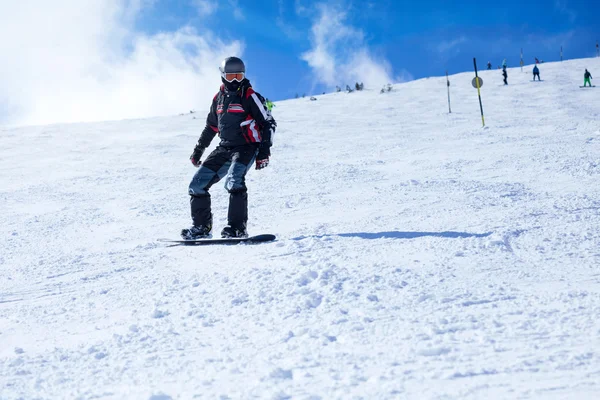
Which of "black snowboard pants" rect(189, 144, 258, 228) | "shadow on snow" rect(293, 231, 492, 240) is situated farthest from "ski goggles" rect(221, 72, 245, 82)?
"shadow on snow" rect(293, 231, 492, 240)

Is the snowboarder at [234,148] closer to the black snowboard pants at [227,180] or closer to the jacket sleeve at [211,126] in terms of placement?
the black snowboard pants at [227,180]

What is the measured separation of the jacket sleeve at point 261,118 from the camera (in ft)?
16.5

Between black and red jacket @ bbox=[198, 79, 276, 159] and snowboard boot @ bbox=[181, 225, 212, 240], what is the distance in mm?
917

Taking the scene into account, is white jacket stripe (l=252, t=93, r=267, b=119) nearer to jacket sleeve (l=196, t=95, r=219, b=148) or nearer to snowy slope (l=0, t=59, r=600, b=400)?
jacket sleeve (l=196, t=95, r=219, b=148)

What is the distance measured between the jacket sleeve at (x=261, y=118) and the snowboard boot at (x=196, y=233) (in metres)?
0.95

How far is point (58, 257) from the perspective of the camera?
496 centimetres

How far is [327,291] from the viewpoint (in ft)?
9.96

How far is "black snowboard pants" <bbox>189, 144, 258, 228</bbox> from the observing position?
4977 mm

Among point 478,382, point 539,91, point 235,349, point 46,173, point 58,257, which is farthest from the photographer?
point 539,91

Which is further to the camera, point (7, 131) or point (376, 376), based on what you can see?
point (7, 131)

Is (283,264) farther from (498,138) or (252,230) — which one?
(498,138)

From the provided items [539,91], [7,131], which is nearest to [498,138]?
[539,91]

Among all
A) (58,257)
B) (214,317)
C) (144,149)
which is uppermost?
(144,149)

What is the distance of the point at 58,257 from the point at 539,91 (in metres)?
27.2
